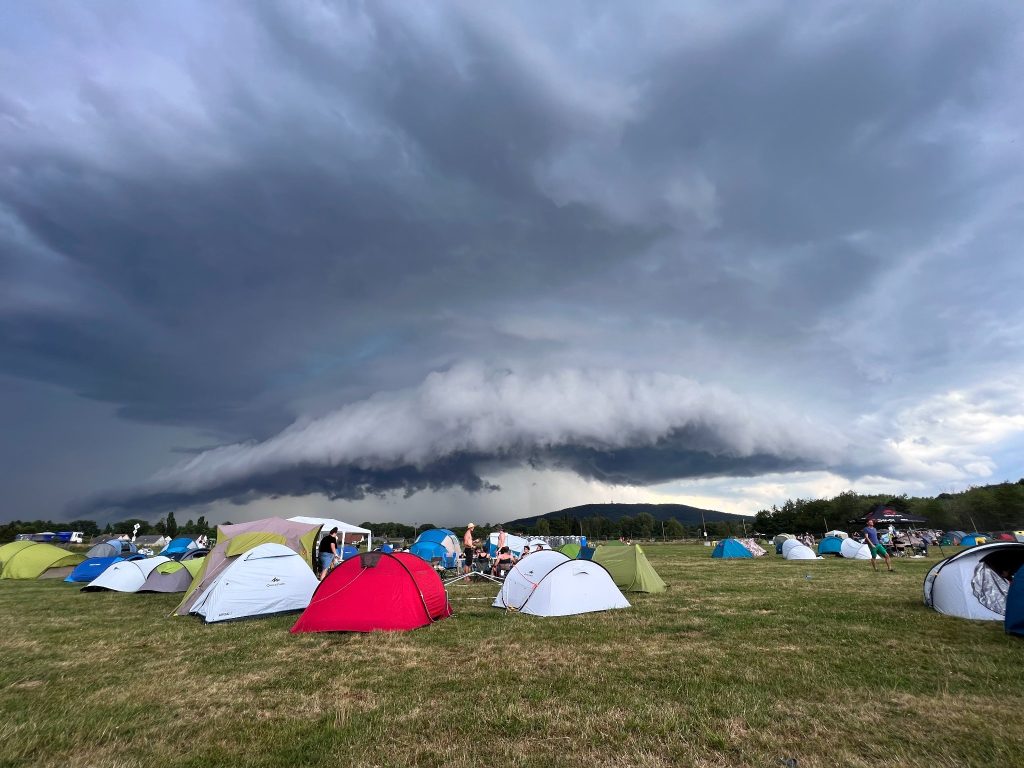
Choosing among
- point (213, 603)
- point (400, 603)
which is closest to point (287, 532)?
point (213, 603)

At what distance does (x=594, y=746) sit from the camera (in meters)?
4.88

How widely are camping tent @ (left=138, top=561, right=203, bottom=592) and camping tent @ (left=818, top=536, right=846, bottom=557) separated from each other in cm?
4006

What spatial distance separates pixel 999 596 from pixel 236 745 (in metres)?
14.5

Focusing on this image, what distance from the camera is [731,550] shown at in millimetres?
38031

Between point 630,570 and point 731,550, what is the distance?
87.5 ft

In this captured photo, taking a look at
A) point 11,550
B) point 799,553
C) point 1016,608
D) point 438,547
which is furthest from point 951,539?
point 11,550

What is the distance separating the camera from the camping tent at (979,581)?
1077 centimetres

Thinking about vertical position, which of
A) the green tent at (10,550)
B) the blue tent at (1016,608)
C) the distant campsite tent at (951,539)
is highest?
the green tent at (10,550)

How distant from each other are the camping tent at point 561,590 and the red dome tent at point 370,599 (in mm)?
2511

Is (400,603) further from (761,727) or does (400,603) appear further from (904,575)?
(904,575)

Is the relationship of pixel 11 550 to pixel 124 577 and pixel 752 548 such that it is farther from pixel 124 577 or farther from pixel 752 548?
pixel 752 548

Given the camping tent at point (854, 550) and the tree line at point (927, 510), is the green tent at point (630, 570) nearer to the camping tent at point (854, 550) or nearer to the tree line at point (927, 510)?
the camping tent at point (854, 550)

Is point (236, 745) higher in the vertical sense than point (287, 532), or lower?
lower

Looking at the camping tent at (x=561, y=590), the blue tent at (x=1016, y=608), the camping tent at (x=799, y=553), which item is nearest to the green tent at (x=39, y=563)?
the camping tent at (x=561, y=590)
